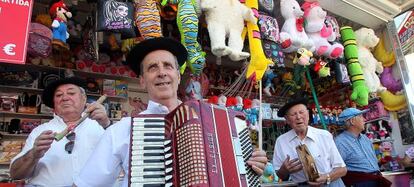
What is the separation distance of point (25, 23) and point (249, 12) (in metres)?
1.83

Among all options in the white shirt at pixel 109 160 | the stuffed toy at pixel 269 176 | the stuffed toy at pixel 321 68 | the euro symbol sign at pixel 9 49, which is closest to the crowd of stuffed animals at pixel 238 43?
the stuffed toy at pixel 321 68

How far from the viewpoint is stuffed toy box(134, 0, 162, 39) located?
268cm

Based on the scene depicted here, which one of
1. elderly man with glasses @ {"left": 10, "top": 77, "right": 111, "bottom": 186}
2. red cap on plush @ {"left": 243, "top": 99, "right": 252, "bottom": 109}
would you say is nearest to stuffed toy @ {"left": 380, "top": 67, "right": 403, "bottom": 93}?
red cap on plush @ {"left": 243, "top": 99, "right": 252, "bottom": 109}

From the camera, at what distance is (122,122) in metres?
1.48

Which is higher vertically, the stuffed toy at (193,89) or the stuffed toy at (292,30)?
the stuffed toy at (292,30)

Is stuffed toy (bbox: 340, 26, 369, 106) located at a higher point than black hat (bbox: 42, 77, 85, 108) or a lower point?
higher

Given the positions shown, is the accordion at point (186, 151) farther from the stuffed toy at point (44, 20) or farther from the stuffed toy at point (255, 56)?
the stuffed toy at point (44, 20)

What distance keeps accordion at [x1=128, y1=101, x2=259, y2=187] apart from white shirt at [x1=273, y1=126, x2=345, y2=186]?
1.71 m

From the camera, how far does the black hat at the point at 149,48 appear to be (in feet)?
5.42

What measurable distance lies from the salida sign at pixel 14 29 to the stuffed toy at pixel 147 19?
0.76 metres

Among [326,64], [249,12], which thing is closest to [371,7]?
[326,64]

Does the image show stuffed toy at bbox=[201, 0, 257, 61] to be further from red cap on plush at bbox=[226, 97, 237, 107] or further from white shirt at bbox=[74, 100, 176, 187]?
white shirt at bbox=[74, 100, 176, 187]

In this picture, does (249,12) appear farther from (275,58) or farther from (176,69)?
(176,69)

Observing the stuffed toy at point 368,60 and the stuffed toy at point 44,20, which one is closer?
the stuffed toy at point 44,20
